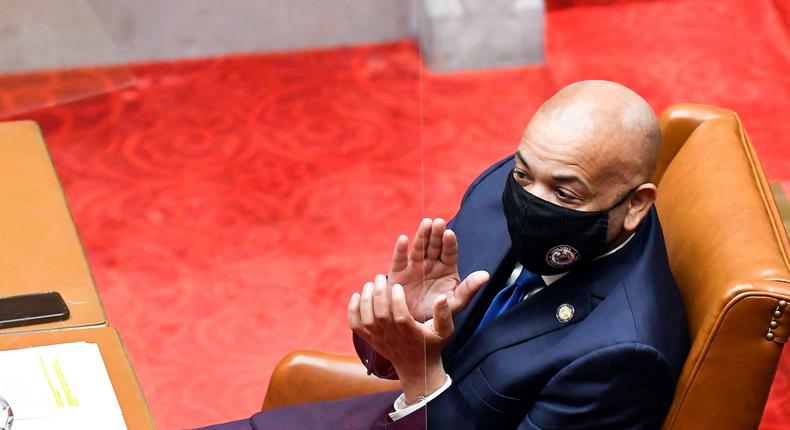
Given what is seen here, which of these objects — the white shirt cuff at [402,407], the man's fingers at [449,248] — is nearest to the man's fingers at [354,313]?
the white shirt cuff at [402,407]

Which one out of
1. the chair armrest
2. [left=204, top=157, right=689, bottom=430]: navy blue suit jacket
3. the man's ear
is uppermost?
the man's ear

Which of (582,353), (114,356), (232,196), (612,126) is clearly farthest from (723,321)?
(114,356)

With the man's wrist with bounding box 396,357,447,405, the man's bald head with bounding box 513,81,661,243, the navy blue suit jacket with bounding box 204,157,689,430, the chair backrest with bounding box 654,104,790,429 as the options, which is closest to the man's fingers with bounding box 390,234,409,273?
the man's wrist with bounding box 396,357,447,405

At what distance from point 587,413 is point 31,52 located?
96cm

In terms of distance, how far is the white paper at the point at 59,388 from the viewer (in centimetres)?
119

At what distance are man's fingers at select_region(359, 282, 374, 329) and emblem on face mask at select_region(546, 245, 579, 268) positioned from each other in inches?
16.0

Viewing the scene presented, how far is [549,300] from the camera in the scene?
1.61 metres

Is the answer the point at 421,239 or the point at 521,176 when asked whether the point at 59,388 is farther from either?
the point at 521,176

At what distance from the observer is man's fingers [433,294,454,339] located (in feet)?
4.27

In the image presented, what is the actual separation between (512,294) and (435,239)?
325mm

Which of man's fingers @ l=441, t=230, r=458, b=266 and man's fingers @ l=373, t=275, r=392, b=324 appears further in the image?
man's fingers @ l=441, t=230, r=458, b=266

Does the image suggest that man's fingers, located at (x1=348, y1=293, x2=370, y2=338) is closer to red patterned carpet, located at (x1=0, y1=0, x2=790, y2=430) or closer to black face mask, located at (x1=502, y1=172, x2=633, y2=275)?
red patterned carpet, located at (x1=0, y1=0, x2=790, y2=430)

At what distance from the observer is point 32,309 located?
1.36m

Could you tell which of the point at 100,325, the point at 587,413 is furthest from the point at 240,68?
the point at 587,413
